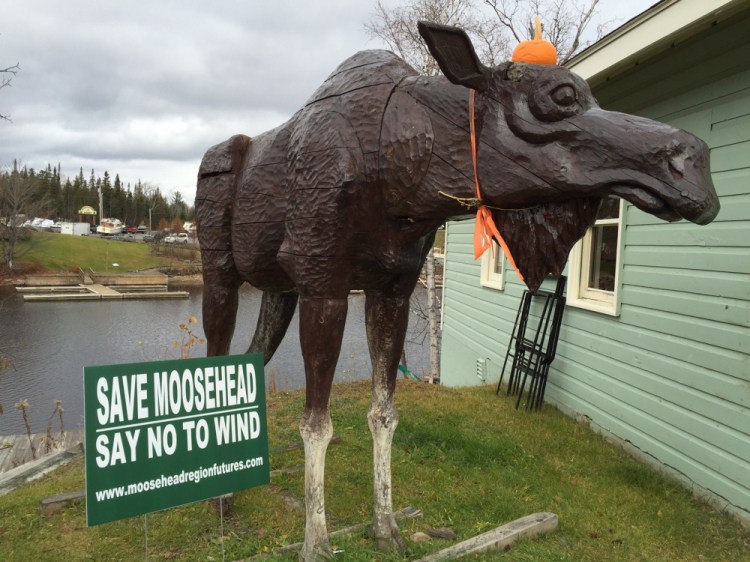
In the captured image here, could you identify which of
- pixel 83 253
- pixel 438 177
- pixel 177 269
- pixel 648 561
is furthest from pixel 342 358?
pixel 83 253

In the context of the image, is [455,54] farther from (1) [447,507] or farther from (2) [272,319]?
(1) [447,507]

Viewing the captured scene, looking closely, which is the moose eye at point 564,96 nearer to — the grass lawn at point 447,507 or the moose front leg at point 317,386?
the moose front leg at point 317,386

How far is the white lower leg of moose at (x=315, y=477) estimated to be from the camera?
2549 millimetres

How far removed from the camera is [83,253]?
38.2m

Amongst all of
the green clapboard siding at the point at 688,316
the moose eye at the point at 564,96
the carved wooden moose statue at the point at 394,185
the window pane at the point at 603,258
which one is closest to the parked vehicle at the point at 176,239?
the window pane at the point at 603,258

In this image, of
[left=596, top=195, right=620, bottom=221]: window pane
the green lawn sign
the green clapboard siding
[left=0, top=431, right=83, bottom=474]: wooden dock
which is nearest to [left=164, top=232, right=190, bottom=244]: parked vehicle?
[left=0, top=431, right=83, bottom=474]: wooden dock

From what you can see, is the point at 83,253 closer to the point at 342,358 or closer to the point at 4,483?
the point at 342,358

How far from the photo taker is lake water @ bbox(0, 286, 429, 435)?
11648mm

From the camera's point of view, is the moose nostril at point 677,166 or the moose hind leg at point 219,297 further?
the moose hind leg at point 219,297

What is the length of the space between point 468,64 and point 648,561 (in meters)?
3.17

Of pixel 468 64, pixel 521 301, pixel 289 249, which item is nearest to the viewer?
pixel 468 64

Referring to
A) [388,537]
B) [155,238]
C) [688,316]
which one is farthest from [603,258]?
[155,238]

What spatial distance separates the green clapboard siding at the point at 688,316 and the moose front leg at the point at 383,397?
276cm

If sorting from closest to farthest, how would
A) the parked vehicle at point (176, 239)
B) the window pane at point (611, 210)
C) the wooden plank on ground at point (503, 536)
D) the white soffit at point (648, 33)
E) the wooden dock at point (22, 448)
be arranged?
the wooden plank on ground at point (503, 536)
the white soffit at point (648, 33)
the window pane at point (611, 210)
the wooden dock at point (22, 448)
the parked vehicle at point (176, 239)
